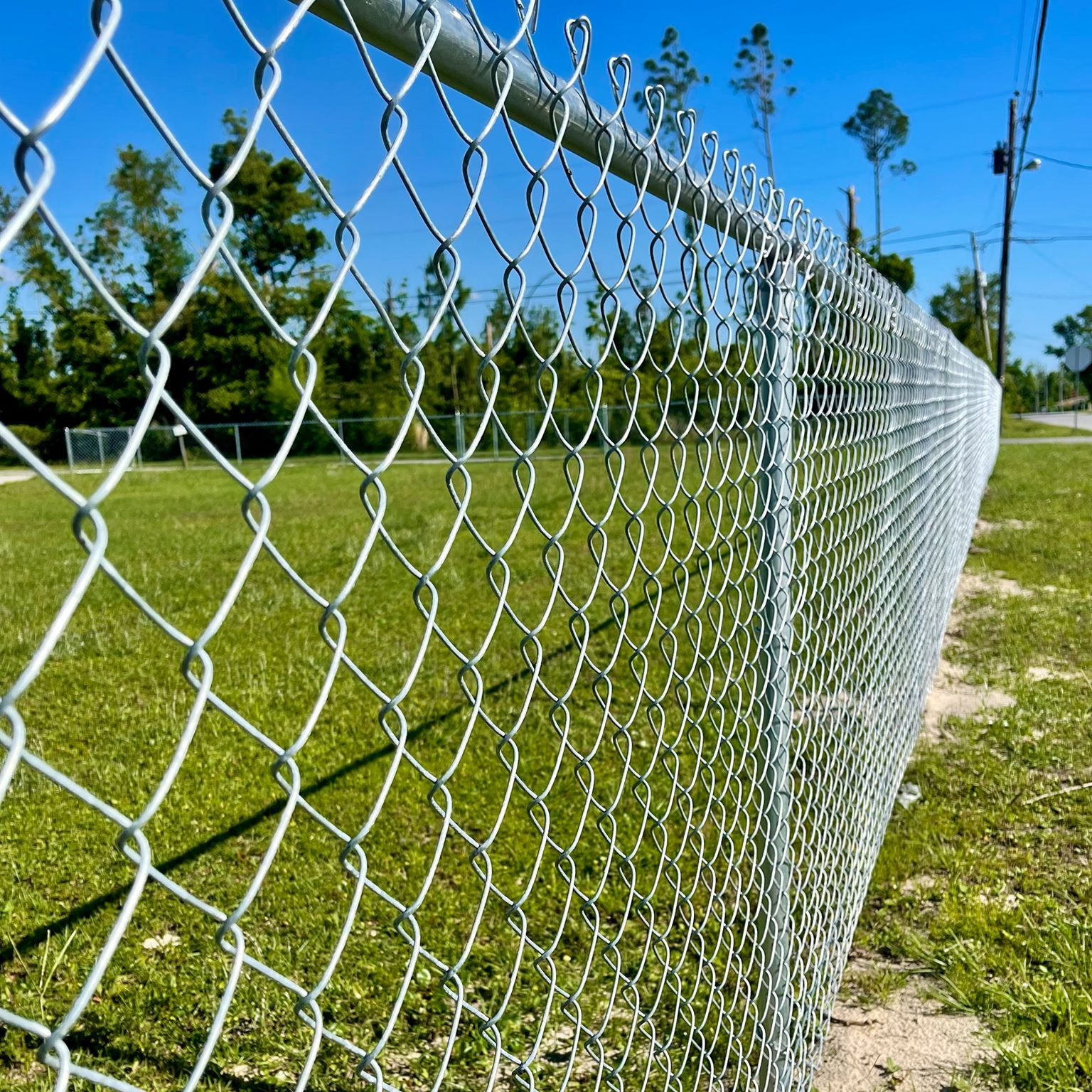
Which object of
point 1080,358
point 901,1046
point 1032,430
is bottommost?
point 901,1046

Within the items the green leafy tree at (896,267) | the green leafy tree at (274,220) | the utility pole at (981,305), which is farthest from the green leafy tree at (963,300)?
the green leafy tree at (274,220)

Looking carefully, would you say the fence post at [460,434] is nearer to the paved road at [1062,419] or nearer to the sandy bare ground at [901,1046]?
the sandy bare ground at [901,1046]

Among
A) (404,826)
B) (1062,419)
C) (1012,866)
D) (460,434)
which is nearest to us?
(1012,866)

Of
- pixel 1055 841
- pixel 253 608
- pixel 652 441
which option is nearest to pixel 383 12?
pixel 652 441

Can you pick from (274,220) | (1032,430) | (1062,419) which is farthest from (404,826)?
(1062,419)

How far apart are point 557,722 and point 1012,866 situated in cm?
159

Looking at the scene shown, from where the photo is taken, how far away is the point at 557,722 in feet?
10.8

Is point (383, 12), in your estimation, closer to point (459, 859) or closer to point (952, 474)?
point (459, 859)

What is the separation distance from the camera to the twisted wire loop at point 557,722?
886 mm

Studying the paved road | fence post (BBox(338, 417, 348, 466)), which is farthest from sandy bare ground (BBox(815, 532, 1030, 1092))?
the paved road

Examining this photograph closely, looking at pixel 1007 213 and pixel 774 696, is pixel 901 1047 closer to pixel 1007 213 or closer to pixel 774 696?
pixel 774 696

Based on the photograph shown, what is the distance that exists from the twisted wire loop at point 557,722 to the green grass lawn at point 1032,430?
3223 centimetres

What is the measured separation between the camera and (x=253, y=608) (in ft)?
22.9

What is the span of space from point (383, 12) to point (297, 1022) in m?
2.33
